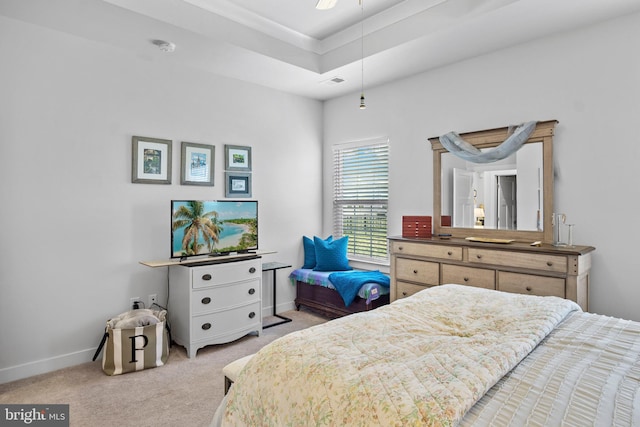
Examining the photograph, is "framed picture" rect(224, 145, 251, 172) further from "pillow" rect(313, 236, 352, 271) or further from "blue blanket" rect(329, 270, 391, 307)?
"blue blanket" rect(329, 270, 391, 307)

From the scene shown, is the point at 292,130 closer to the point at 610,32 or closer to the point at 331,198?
the point at 331,198

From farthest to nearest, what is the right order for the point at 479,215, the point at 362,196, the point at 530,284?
1. the point at 362,196
2. the point at 479,215
3. the point at 530,284

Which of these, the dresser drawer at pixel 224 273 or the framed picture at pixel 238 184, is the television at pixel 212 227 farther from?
the framed picture at pixel 238 184

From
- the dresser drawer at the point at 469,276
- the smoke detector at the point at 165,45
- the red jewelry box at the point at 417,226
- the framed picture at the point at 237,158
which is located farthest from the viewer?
the framed picture at the point at 237,158

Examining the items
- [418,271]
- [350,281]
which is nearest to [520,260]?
[418,271]

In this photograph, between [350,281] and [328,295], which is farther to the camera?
[328,295]

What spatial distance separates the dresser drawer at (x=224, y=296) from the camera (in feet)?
10.7

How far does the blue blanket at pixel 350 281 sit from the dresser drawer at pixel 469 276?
2.56 ft

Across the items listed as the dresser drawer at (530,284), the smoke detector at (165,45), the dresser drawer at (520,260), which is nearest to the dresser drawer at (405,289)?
the dresser drawer at (520,260)

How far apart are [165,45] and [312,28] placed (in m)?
1.34

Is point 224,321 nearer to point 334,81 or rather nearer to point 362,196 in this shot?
point 362,196

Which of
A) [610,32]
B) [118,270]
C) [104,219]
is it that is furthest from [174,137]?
[610,32]

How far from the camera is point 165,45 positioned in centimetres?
316

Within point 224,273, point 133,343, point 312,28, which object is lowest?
point 133,343
